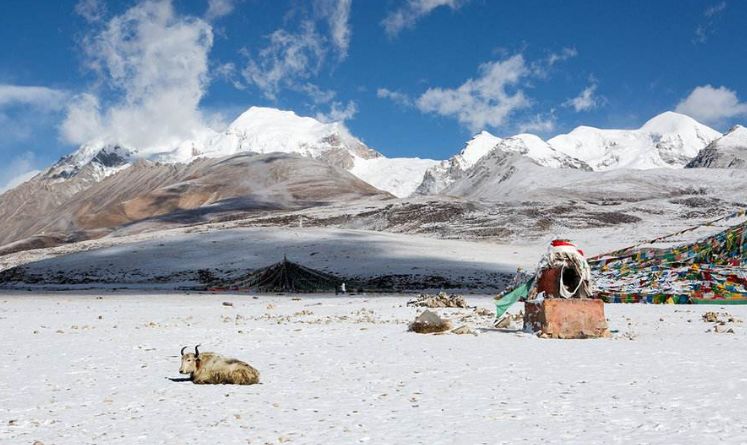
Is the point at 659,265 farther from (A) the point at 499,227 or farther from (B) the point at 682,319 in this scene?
(A) the point at 499,227

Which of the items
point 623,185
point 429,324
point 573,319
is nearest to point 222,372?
point 429,324

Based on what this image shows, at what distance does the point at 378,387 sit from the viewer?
30.4 feet

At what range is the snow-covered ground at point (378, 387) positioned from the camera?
23.0 feet

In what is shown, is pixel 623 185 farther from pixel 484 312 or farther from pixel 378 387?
pixel 378 387

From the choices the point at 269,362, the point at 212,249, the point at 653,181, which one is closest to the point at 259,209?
the point at 653,181

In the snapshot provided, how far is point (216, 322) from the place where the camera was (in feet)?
59.9

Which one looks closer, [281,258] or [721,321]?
[721,321]

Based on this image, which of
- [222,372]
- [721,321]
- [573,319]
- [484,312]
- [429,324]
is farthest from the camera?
[484,312]

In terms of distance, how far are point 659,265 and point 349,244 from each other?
28.1 m

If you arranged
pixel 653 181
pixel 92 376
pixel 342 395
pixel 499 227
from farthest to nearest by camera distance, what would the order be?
pixel 653 181 → pixel 499 227 → pixel 92 376 → pixel 342 395

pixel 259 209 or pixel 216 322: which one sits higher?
pixel 259 209

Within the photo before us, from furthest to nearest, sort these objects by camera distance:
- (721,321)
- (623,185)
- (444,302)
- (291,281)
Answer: (623,185) → (291,281) → (444,302) → (721,321)

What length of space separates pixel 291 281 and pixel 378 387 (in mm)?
25306

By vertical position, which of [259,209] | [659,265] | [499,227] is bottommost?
[659,265]
